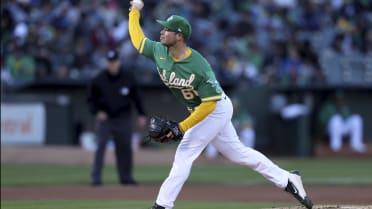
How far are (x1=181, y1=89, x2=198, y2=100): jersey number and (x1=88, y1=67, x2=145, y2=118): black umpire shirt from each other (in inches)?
227

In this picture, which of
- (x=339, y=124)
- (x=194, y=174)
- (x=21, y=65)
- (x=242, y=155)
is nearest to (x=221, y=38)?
(x=339, y=124)

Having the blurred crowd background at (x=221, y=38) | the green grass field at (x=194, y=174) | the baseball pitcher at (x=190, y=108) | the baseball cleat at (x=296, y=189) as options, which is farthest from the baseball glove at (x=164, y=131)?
the blurred crowd background at (x=221, y=38)

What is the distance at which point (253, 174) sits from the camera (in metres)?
18.1

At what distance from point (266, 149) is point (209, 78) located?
50.3 ft

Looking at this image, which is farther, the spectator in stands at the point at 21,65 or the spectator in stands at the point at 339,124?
the spectator in stands at the point at 339,124

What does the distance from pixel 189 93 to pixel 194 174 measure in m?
9.00

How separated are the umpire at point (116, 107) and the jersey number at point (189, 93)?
5.75 m

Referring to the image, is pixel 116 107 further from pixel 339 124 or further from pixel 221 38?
pixel 339 124

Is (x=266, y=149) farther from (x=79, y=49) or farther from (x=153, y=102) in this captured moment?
(x=79, y=49)

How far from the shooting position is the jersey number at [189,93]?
351 inches

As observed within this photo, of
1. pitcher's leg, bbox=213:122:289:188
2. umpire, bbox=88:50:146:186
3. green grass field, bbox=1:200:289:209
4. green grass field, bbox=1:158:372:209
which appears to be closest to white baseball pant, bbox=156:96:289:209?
pitcher's leg, bbox=213:122:289:188

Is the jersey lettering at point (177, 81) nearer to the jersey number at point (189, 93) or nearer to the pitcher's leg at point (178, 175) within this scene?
the jersey number at point (189, 93)

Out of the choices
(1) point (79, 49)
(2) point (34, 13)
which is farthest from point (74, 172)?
(2) point (34, 13)

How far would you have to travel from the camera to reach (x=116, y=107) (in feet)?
48.9
